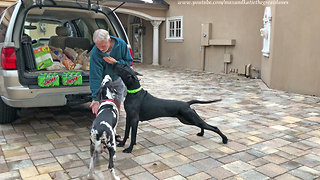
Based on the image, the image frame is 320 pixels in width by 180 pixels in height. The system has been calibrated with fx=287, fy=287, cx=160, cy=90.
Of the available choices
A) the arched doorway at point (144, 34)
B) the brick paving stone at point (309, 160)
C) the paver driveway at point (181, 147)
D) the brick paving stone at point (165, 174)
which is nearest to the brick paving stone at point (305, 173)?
the paver driveway at point (181, 147)

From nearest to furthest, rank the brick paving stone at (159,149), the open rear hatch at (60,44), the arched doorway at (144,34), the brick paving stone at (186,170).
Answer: the brick paving stone at (186,170) → the brick paving stone at (159,149) → the open rear hatch at (60,44) → the arched doorway at (144,34)

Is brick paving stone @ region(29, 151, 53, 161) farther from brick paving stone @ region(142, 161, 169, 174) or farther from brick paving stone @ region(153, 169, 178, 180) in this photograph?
brick paving stone @ region(153, 169, 178, 180)

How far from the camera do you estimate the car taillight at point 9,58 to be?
3515 millimetres

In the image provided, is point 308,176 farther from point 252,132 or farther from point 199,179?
point 252,132

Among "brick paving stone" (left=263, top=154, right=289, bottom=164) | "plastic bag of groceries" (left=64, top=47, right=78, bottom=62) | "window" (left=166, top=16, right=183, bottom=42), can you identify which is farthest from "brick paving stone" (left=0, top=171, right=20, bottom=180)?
"window" (left=166, top=16, right=183, bottom=42)

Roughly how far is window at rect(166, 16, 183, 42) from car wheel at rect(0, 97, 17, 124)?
34.5 ft

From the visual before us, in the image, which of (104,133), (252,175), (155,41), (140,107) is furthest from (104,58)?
(155,41)

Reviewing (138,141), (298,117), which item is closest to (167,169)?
(138,141)

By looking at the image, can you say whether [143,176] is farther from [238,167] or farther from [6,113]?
[6,113]

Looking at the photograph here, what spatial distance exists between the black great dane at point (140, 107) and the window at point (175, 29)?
10.8 m

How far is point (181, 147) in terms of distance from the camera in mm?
3441

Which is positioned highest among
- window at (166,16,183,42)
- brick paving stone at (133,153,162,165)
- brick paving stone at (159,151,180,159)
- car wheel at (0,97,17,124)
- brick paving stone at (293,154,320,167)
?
window at (166,16,183,42)

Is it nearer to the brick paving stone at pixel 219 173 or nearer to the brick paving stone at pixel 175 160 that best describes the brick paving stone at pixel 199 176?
the brick paving stone at pixel 219 173

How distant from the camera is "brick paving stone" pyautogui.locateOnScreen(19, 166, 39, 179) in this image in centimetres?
266
